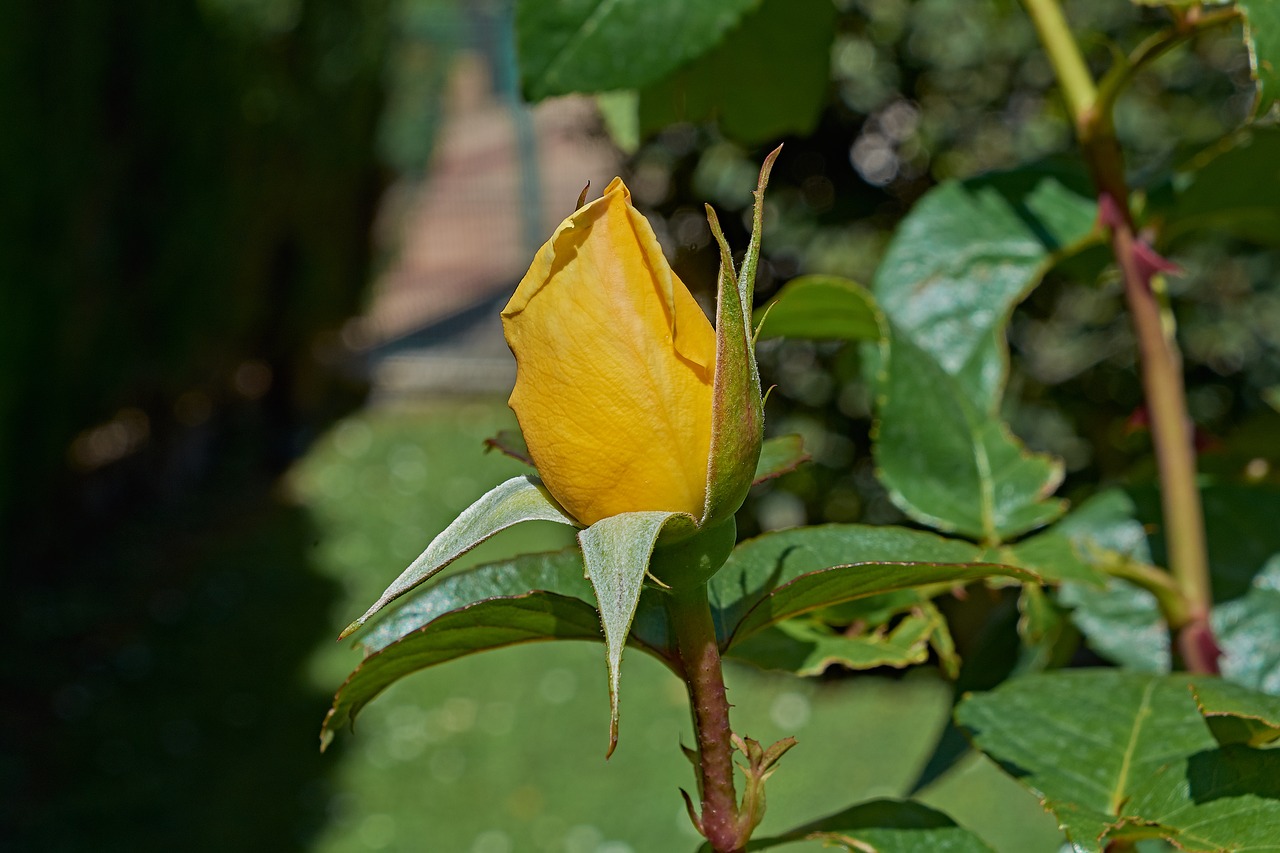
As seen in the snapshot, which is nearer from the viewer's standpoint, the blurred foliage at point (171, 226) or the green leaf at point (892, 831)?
the green leaf at point (892, 831)

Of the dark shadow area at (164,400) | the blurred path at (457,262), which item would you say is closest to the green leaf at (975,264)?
the dark shadow area at (164,400)

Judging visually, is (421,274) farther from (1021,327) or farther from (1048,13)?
(1048,13)

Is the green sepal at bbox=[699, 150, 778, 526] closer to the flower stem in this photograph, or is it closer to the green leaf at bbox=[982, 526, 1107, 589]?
the flower stem

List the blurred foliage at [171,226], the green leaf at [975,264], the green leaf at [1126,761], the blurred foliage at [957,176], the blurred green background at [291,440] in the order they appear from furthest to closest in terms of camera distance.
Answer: the blurred foliage at [171,226], the blurred green background at [291,440], the blurred foliage at [957,176], the green leaf at [975,264], the green leaf at [1126,761]

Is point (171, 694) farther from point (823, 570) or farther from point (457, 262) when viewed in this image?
point (457, 262)

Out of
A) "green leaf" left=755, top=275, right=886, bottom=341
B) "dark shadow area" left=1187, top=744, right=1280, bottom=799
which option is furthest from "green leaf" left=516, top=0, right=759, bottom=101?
"dark shadow area" left=1187, top=744, right=1280, bottom=799

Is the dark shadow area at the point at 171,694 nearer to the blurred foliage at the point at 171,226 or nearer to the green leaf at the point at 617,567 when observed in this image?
the blurred foliage at the point at 171,226
